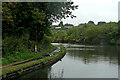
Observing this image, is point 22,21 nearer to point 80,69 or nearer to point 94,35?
point 80,69

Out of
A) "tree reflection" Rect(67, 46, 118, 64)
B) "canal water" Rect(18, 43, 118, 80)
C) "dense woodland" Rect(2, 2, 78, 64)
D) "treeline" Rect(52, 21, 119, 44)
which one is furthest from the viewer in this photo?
"treeline" Rect(52, 21, 119, 44)

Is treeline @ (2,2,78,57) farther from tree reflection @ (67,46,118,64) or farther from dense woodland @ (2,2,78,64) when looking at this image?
tree reflection @ (67,46,118,64)

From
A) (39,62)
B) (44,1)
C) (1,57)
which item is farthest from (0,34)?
(44,1)

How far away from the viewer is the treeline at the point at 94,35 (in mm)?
89312

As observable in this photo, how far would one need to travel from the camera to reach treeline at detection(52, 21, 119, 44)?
89312 millimetres

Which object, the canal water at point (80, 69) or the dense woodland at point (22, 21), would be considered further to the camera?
the dense woodland at point (22, 21)

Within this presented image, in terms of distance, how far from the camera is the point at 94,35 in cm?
Answer: 9919

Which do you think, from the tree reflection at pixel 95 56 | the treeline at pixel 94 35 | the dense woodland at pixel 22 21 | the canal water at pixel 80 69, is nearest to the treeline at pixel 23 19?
the dense woodland at pixel 22 21

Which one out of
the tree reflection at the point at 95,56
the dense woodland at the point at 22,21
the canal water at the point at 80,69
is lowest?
the canal water at the point at 80,69

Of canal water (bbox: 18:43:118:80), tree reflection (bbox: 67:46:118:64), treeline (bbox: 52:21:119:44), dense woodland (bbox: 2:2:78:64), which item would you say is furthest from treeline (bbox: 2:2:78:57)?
treeline (bbox: 52:21:119:44)

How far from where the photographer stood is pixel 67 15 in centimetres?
2814

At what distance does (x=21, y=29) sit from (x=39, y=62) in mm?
8715

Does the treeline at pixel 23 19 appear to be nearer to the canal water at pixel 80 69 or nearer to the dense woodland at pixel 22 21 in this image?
the dense woodland at pixel 22 21

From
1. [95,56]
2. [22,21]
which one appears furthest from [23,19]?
[95,56]
